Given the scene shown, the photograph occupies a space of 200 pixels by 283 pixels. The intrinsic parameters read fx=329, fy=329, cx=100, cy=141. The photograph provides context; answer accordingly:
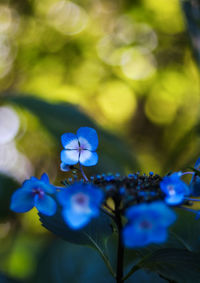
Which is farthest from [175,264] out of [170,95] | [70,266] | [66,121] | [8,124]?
[170,95]

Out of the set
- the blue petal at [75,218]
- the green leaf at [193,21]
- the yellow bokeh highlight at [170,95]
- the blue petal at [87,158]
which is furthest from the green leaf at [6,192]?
the yellow bokeh highlight at [170,95]

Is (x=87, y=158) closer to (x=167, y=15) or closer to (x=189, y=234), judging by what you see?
(x=189, y=234)

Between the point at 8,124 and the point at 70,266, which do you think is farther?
the point at 8,124

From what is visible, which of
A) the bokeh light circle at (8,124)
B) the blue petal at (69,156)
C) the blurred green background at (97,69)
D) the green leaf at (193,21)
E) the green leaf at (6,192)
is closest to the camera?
the blue petal at (69,156)

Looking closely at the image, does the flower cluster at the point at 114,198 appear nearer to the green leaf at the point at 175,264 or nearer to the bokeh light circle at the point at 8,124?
the green leaf at the point at 175,264

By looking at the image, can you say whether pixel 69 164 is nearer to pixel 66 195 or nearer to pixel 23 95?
pixel 66 195

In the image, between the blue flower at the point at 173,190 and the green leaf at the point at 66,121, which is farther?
the green leaf at the point at 66,121
